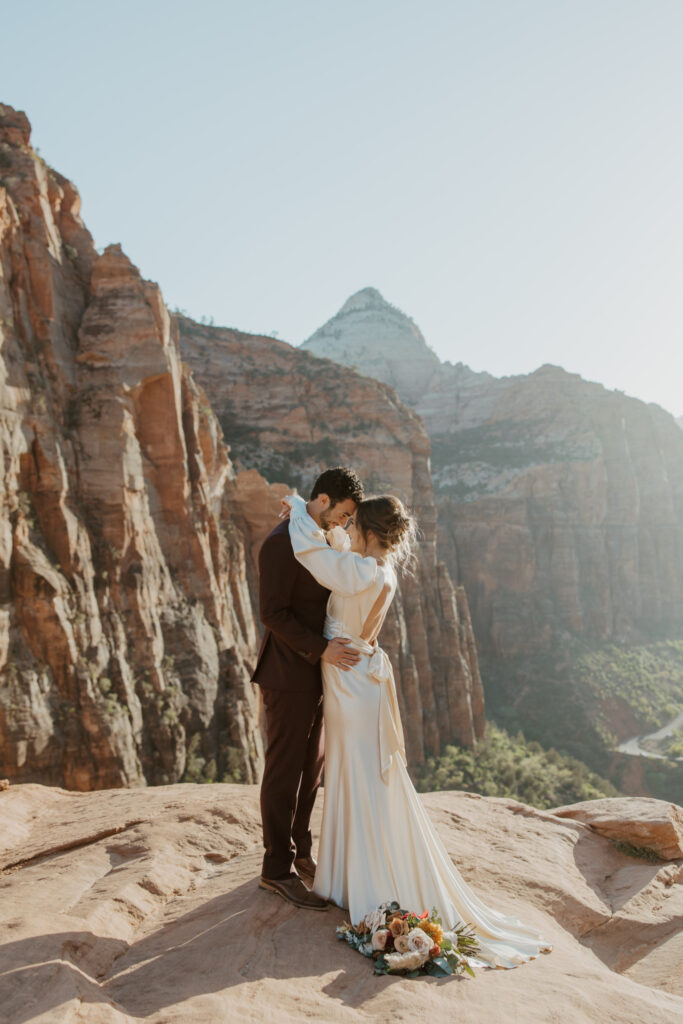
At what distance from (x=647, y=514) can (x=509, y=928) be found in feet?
273

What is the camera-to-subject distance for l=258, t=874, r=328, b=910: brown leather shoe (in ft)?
12.4

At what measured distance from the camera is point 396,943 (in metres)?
3.24

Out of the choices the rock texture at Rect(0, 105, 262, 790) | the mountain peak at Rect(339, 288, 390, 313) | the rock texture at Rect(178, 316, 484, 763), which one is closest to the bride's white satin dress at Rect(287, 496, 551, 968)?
the rock texture at Rect(0, 105, 262, 790)

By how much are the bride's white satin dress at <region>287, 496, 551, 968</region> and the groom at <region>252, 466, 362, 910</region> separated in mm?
106

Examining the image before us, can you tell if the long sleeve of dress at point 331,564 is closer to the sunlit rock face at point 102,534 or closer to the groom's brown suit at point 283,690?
the groom's brown suit at point 283,690

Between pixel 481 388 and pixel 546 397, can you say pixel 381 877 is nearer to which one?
pixel 546 397

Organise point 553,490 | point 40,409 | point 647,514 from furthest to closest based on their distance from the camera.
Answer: point 647,514 → point 553,490 → point 40,409

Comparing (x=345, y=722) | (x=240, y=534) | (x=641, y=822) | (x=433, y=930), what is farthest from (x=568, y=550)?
(x=433, y=930)

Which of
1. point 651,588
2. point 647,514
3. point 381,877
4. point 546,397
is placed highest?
point 546,397

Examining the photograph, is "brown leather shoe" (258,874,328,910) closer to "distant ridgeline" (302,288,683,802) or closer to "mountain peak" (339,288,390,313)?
"distant ridgeline" (302,288,683,802)

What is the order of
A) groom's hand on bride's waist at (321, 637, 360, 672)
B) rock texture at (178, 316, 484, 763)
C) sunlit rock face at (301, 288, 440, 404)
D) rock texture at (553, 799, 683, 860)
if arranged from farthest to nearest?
sunlit rock face at (301, 288, 440, 404) → rock texture at (178, 316, 484, 763) → rock texture at (553, 799, 683, 860) → groom's hand on bride's waist at (321, 637, 360, 672)

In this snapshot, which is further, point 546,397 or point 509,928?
point 546,397

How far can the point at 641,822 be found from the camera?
20.0 ft

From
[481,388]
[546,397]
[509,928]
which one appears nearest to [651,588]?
[546,397]
